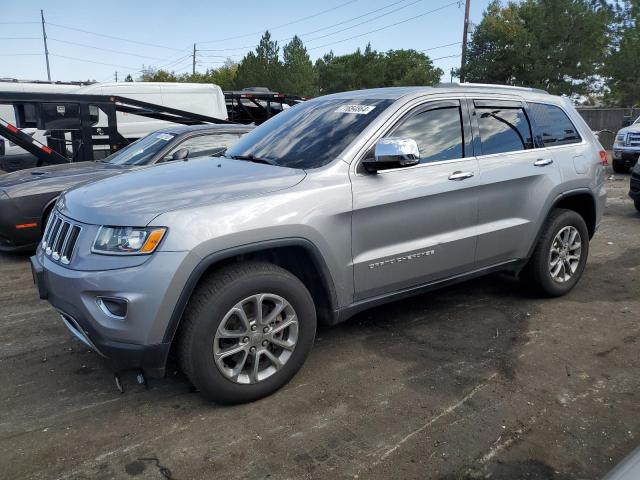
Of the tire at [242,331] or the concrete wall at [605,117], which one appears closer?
the tire at [242,331]

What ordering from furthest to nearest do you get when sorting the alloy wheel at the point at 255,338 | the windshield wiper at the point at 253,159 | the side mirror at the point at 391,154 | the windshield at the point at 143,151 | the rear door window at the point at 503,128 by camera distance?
the windshield at the point at 143,151 → the rear door window at the point at 503,128 → the windshield wiper at the point at 253,159 → the side mirror at the point at 391,154 → the alloy wheel at the point at 255,338

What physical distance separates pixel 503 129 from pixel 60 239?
10.8 feet

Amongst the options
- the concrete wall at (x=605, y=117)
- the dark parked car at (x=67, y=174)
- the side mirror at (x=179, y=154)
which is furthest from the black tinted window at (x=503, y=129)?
the concrete wall at (x=605, y=117)

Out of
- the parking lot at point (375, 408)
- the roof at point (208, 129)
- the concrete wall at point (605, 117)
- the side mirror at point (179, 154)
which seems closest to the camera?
the parking lot at point (375, 408)

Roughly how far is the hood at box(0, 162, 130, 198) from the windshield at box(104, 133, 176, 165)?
158mm

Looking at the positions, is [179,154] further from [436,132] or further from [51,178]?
[436,132]

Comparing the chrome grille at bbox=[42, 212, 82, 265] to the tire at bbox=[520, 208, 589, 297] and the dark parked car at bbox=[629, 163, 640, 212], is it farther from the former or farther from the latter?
the dark parked car at bbox=[629, 163, 640, 212]

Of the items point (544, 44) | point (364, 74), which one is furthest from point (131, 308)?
point (364, 74)

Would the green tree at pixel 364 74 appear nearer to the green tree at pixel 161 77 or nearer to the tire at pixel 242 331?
the green tree at pixel 161 77

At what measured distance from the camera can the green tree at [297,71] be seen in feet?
139

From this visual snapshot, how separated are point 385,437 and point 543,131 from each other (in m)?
3.03

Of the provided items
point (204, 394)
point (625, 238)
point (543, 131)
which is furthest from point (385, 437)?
point (625, 238)

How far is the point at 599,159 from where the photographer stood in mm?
5016

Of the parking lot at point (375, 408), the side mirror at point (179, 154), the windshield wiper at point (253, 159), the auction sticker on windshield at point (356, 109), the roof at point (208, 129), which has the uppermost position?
the auction sticker on windshield at point (356, 109)
